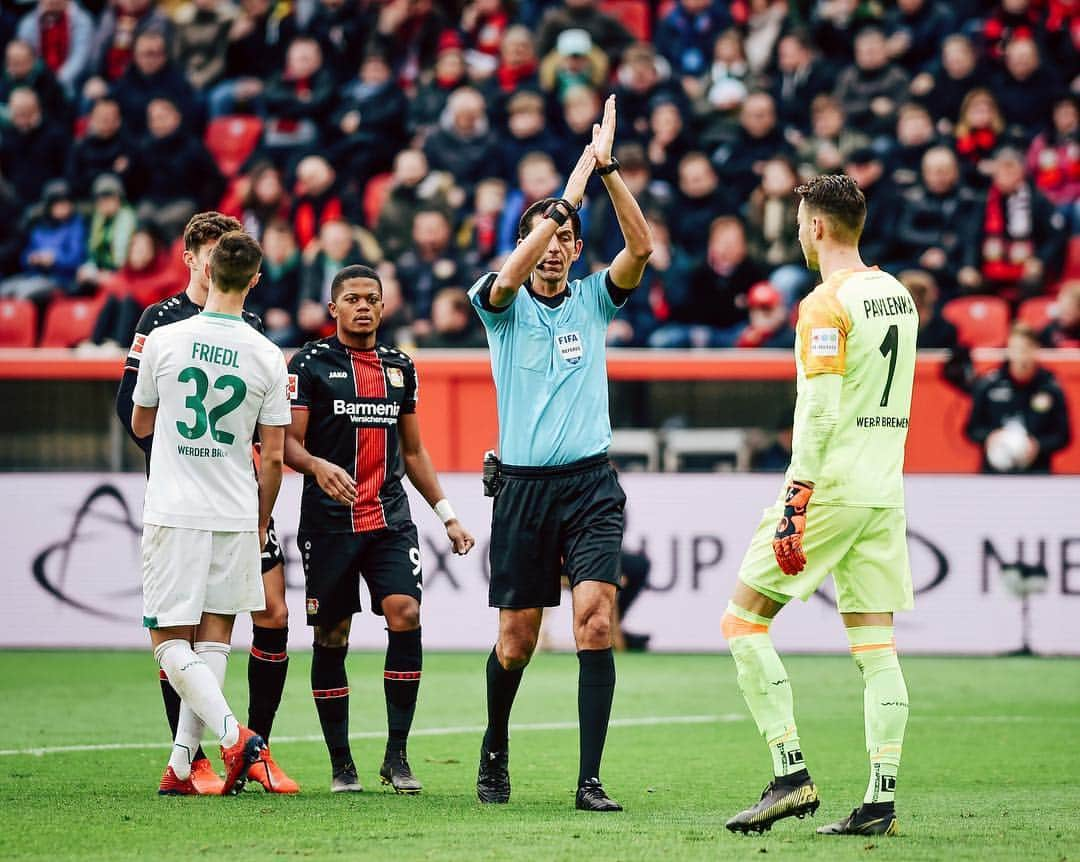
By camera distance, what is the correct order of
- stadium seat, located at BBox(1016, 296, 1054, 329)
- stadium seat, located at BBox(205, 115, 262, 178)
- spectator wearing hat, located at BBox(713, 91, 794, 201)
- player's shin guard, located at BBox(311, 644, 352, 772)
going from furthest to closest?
stadium seat, located at BBox(205, 115, 262, 178) < spectator wearing hat, located at BBox(713, 91, 794, 201) < stadium seat, located at BBox(1016, 296, 1054, 329) < player's shin guard, located at BBox(311, 644, 352, 772)

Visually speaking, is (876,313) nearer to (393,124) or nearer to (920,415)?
(920,415)

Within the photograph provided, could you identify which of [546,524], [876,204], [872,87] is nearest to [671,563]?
[876,204]

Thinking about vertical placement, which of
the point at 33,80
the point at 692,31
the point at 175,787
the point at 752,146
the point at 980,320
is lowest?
the point at 175,787

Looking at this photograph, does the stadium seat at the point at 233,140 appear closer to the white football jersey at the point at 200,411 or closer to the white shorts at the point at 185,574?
the white football jersey at the point at 200,411

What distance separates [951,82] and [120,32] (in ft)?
32.1

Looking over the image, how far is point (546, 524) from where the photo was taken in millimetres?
7160

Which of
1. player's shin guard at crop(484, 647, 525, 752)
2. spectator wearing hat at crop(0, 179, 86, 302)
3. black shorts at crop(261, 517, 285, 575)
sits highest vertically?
spectator wearing hat at crop(0, 179, 86, 302)

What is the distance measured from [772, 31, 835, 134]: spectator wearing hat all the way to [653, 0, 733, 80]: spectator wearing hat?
0.98 m

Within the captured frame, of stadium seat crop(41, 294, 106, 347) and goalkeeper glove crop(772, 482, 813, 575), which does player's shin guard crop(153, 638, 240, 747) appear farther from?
stadium seat crop(41, 294, 106, 347)

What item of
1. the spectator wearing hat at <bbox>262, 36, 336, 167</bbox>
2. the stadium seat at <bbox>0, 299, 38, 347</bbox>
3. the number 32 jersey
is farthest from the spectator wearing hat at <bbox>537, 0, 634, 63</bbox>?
the number 32 jersey

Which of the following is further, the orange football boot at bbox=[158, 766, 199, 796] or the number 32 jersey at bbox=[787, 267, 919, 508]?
the orange football boot at bbox=[158, 766, 199, 796]

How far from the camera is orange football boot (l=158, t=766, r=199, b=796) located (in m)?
7.19

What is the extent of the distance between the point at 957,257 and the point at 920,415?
2693mm

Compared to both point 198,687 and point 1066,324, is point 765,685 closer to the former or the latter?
point 198,687
